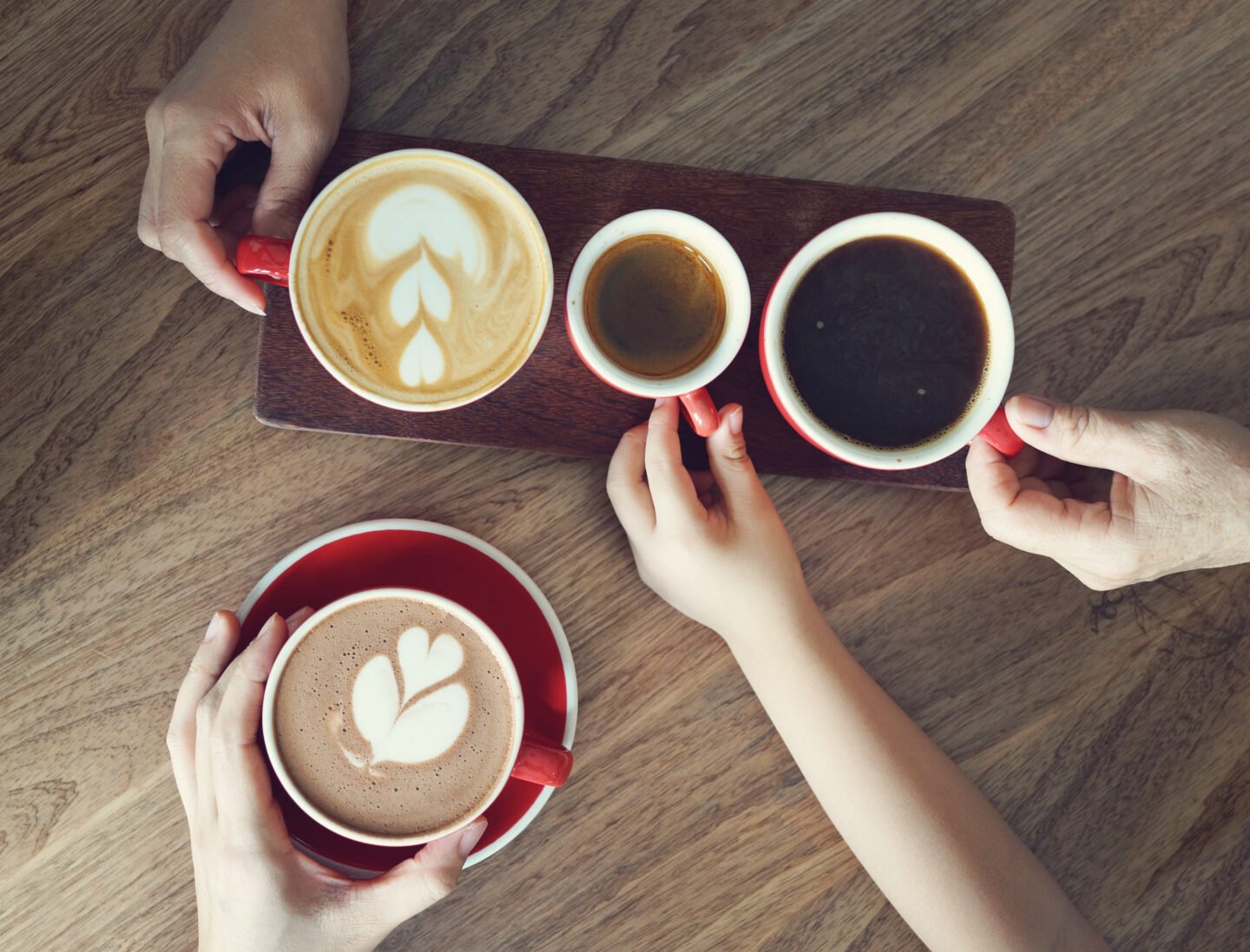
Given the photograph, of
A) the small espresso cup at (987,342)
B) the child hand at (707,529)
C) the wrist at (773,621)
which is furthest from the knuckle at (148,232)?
the wrist at (773,621)

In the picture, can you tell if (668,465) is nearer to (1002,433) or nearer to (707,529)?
(707,529)

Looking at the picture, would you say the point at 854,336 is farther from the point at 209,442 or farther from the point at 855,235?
the point at 209,442

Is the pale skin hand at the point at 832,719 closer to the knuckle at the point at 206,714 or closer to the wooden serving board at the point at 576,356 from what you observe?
the wooden serving board at the point at 576,356

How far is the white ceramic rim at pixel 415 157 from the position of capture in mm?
934

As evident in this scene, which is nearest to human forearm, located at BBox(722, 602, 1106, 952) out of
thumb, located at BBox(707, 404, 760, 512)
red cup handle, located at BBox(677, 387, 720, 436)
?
thumb, located at BBox(707, 404, 760, 512)

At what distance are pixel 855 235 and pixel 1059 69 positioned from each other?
46 centimetres

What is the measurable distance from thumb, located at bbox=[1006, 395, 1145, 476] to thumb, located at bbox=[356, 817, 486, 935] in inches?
30.7

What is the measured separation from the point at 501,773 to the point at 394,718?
14 centimetres

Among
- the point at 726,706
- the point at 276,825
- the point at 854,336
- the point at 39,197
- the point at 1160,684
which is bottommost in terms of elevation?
the point at 1160,684

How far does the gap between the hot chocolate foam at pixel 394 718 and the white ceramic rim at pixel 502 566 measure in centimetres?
10

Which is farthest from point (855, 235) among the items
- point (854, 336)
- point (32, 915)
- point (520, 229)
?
point (32, 915)

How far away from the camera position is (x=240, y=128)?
1.02 meters

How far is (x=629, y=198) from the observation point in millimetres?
1063

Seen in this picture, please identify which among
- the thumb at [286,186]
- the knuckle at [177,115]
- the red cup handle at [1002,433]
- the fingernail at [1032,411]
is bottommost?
the red cup handle at [1002,433]
